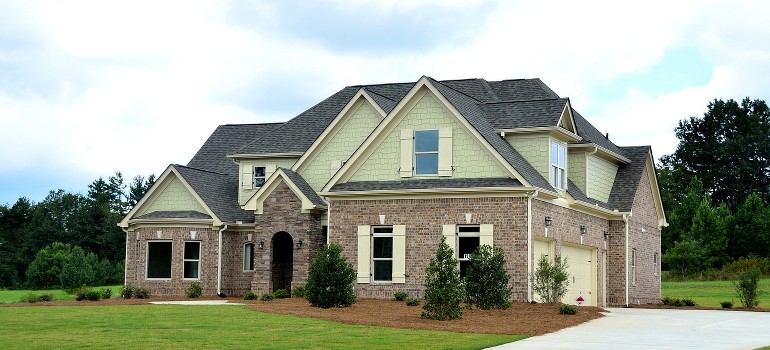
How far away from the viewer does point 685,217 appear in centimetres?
7556

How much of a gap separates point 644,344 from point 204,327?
29.5ft

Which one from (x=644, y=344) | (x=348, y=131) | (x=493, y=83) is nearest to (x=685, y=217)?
(x=493, y=83)

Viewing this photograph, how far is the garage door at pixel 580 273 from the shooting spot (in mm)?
34528

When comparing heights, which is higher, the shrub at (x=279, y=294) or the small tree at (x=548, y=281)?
the small tree at (x=548, y=281)

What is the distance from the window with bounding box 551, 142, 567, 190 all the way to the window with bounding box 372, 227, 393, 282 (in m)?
5.60

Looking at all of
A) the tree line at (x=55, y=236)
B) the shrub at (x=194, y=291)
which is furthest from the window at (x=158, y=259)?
the tree line at (x=55, y=236)

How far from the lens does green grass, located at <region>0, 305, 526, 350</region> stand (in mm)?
18016

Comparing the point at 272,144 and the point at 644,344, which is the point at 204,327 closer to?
the point at 644,344

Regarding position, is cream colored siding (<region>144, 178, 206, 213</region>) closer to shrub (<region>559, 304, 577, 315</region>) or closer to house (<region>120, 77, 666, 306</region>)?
house (<region>120, 77, 666, 306</region>)

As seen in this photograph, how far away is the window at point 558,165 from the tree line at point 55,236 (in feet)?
154

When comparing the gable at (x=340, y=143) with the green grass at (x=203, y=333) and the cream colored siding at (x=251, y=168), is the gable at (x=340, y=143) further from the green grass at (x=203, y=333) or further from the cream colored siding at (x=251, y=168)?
the green grass at (x=203, y=333)

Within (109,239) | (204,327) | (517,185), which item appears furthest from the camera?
(109,239)

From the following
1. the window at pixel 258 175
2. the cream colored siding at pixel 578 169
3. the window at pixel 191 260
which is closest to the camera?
the cream colored siding at pixel 578 169

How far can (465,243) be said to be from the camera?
102 feet
